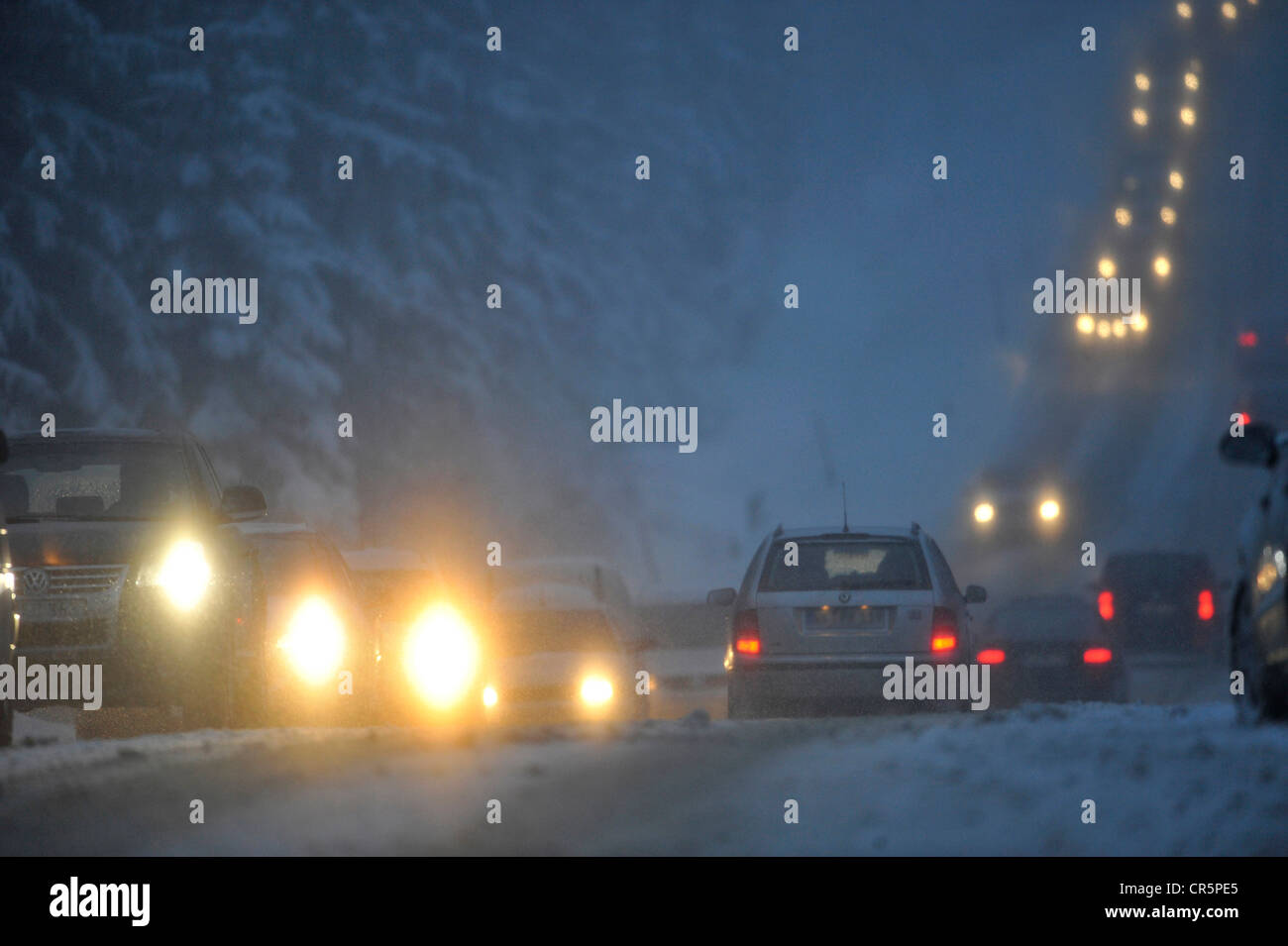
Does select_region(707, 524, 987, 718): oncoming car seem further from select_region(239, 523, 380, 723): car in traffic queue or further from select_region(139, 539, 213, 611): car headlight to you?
select_region(139, 539, 213, 611): car headlight

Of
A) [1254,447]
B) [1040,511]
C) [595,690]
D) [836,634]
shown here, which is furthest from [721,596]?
[1040,511]

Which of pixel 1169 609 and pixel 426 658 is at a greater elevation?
pixel 1169 609

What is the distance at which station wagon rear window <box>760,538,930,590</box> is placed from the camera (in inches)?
512

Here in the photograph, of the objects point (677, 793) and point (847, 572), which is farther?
point (847, 572)

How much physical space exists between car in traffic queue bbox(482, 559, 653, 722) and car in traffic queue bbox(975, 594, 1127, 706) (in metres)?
5.77

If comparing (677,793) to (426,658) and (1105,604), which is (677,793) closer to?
(426,658)

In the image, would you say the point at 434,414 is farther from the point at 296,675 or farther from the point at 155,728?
the point at 296,675

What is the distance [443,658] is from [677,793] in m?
7.05

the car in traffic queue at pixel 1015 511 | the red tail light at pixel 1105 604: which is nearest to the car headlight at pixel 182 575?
the red tail light at pixel 1105 604

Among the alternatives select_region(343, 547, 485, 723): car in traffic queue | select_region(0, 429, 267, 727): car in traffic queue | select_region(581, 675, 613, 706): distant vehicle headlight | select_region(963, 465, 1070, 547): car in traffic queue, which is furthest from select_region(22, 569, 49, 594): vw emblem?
select_region(963, 465, 1070, 547): car in traffic queue

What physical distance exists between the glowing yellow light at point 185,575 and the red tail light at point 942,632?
16.8 feet

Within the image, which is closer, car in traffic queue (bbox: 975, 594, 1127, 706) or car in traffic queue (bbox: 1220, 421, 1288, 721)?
car in traffic queue (bbox: 1220, 421, 1288, 721)

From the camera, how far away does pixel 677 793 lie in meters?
7.60

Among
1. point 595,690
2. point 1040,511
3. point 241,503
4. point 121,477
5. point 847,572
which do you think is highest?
point 1040,511
